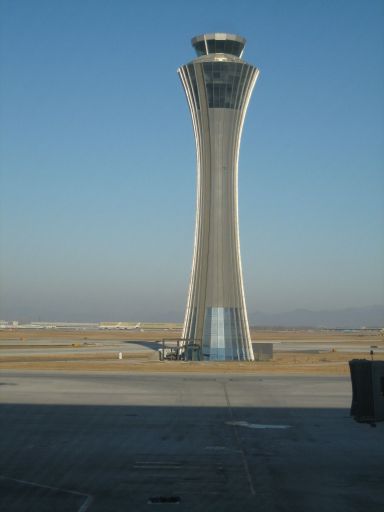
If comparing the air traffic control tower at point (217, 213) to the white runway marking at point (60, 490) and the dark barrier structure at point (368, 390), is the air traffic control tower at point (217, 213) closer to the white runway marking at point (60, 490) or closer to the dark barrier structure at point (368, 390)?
the dark barrier structure at point (368, 390)

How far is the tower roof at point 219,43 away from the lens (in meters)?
71.6

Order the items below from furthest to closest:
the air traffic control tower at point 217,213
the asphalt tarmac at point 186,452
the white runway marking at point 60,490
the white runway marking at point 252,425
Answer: the air traffic control tower at point 217,213, the white runway marking at point 252,425, the asphalt tarmac at point 186,452, the white runway marking at point 60,490

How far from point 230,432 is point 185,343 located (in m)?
45.1

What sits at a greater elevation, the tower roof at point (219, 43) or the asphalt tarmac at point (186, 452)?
the tower roof at point (219, 43)

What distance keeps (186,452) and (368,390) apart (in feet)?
33.6

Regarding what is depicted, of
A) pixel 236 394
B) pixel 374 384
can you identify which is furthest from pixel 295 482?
pixel 236 394

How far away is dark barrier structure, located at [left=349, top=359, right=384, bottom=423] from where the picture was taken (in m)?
28.1

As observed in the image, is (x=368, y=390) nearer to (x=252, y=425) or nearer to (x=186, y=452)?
(x=252, y=425)

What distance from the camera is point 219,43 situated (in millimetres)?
71750

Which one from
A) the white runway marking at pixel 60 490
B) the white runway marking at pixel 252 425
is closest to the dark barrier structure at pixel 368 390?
the white runway marking at pixel 252 425

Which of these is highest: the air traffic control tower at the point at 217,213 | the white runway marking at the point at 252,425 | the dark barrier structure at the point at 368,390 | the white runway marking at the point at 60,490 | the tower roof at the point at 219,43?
the tower roof at the point at 219,43

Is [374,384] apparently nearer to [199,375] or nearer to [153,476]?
[153,476]

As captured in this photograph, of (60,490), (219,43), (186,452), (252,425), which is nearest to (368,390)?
(252,425)

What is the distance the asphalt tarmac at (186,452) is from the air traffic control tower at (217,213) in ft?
95.4
